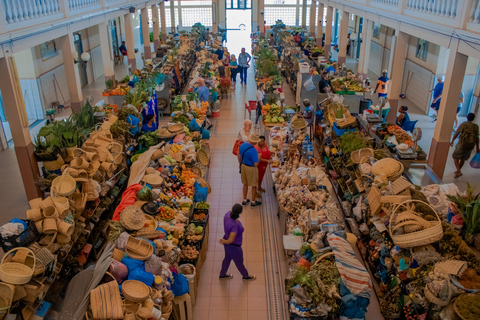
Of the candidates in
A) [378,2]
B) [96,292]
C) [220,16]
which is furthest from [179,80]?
[220,16]

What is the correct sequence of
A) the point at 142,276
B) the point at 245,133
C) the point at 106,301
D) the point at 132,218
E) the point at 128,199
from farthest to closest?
the point at 245,133 → the point at 128,199 → the point at 132,218 → the point at 142,276 → the point at 106,301

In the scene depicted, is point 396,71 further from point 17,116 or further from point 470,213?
point 17,116

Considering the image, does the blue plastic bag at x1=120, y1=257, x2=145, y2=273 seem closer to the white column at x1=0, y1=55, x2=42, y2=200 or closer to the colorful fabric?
the colorful fabric

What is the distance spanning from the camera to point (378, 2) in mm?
13578

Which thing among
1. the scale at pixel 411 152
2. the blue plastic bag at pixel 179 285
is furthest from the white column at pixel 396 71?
the blue plastic bag at pixel 179 285

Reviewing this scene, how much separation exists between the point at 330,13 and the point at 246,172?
17446mm

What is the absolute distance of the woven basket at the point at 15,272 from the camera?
4.69 m

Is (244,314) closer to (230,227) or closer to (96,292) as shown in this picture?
(230,227)

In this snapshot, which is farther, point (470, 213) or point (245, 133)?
point (245, 133)

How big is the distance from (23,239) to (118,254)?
49.3 inches

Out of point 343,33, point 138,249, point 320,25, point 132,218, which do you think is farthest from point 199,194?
point 320,25

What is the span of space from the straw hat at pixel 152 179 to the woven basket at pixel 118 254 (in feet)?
6.60

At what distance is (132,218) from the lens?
5957 mm

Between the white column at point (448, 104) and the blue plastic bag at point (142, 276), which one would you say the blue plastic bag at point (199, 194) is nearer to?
the blue plastic bag at point (142, 276)
